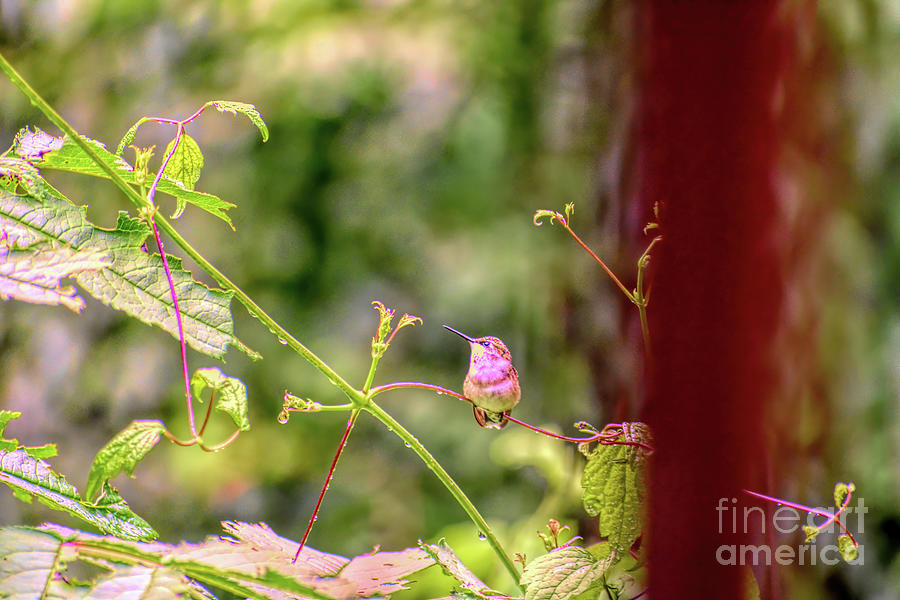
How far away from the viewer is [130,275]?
286 millimetres

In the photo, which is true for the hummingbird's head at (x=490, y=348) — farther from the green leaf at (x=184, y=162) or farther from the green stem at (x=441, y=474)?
the green leaf at (x=184, y=162)

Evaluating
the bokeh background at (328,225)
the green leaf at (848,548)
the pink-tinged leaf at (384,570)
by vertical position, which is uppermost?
the bokeh background at (328,225)

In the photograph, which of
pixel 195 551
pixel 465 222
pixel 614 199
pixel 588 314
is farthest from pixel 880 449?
pixel 195 551

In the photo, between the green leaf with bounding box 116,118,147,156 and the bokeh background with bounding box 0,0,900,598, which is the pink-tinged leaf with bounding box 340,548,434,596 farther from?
the bokeh background with bounding box 0,0,900,598

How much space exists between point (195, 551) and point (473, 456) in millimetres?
984

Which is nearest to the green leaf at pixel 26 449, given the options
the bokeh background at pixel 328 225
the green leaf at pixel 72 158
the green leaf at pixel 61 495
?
the green leaf at pixel 61 495

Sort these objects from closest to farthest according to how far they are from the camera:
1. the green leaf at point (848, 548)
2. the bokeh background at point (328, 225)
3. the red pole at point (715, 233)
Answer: the red pole at point (715, 233)
the green leaf at point (848, 548)
the bokeh background at point (328, 225)

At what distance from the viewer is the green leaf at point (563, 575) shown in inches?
10.9

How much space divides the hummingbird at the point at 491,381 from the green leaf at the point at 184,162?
14 cm

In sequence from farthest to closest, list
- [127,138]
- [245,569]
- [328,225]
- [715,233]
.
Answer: [328,225], [127,138], [245,569], [715,233]

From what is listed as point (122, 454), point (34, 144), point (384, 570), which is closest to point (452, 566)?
point (384, 570)

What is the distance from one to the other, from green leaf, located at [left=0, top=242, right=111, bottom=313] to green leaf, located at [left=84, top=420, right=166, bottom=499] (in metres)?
0.05

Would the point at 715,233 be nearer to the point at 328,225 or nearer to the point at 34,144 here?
the point at 34,144

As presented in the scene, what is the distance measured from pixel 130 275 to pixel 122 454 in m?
0.07
